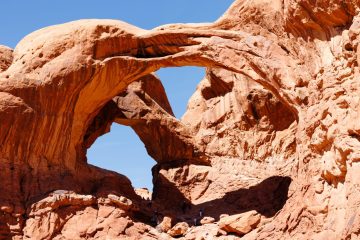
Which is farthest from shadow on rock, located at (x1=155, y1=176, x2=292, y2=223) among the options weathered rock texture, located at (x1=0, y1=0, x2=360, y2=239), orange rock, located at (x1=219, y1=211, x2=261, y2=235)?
orange rock, located at (x1=219, y1=211, x2=261, y2=235)

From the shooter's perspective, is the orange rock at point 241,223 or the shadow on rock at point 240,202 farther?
the shadow on rock at point 240,202

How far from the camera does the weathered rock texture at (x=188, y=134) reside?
15.8 m

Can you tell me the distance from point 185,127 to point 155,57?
4.74 meters

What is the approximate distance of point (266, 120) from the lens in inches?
956

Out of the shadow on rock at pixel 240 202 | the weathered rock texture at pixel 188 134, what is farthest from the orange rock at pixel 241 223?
the shadow on rock at pixel 240 202

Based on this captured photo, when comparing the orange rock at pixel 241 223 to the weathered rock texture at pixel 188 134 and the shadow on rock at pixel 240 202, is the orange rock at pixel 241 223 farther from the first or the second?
the shadow on rock at pixel 240 202

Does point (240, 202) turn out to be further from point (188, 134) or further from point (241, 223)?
point (188, 134)

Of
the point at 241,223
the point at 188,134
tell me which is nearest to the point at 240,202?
the point at 241,223

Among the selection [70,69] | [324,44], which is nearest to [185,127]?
[70,69]

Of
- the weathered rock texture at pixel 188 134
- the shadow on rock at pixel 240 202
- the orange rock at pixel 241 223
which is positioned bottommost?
the orange rock at pixel 241 223

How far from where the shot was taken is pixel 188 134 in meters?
24.6

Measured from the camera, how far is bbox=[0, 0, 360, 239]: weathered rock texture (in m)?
15.8

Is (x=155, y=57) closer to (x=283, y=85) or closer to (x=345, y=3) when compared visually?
(x=283, y=85)

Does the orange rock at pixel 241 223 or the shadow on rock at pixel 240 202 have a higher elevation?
the shadow on rock at pixel 240 202
